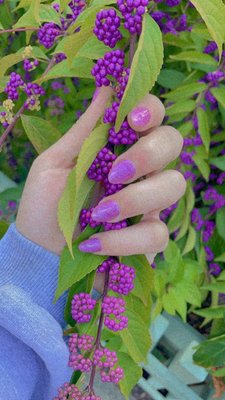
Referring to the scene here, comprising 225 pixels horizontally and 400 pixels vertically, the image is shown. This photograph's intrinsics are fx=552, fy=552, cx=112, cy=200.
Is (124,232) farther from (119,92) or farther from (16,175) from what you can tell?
(16,175)

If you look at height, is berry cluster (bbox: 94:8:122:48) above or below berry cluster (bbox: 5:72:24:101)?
above

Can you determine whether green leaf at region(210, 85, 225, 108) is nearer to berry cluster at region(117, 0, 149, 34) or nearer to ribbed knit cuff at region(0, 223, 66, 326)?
ribbed knit cuff at region(0, 223, 66, 326)

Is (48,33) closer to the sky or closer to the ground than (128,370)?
closer to the sky

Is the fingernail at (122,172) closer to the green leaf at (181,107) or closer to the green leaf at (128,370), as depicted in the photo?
the green leaf at (128,370)

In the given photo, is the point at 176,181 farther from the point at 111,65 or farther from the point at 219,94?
the point at 219,94

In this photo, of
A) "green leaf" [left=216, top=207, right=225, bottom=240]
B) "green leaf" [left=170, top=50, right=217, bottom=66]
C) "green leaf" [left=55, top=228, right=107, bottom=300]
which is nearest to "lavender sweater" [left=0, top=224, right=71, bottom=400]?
"green leaf" [left=55, top=228, right=107, bottom=300]

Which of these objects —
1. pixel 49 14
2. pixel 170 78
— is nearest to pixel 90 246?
pixel 49 14

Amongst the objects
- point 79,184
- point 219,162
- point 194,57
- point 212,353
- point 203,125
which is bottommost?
point 212,353
